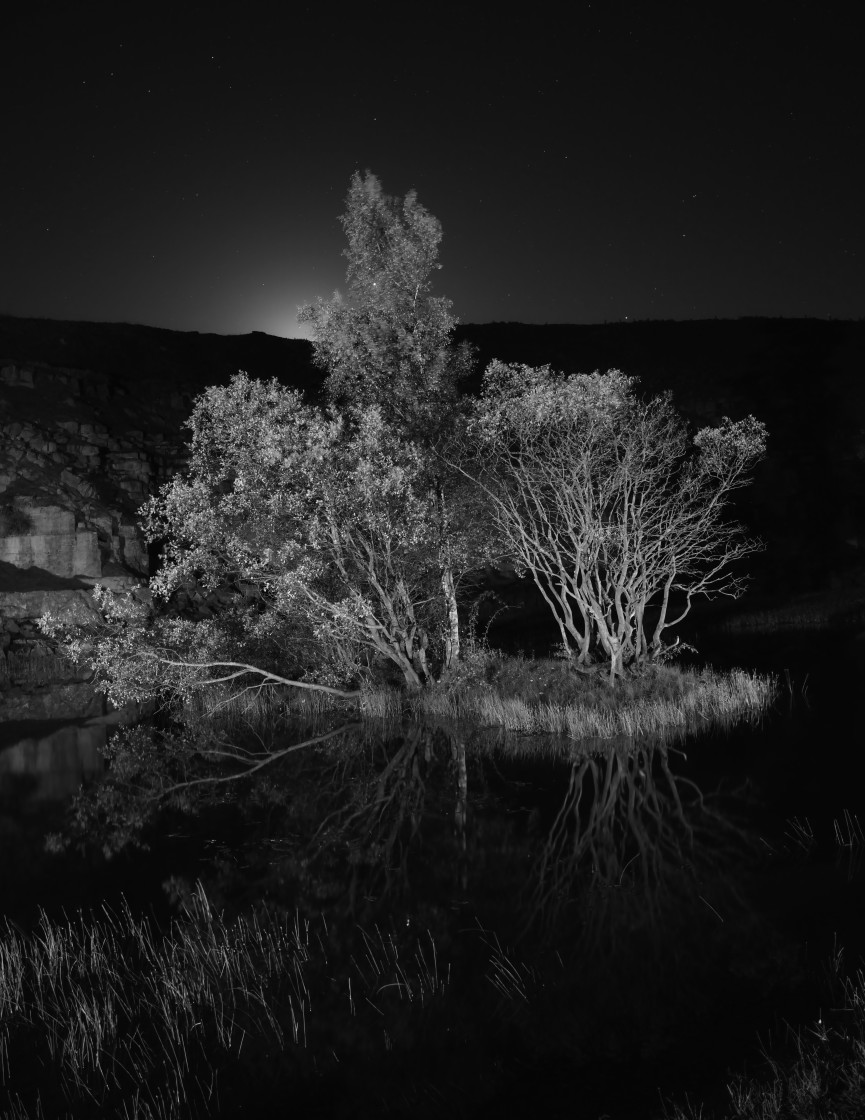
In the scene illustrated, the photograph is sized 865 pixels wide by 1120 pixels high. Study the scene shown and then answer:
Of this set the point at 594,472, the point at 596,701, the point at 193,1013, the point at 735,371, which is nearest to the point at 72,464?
the point at 594,472

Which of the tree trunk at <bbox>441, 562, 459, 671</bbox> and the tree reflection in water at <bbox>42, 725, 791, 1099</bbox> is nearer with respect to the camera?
the tree reflection in water at <bbox>42, 725, 791, 1099</bbox>

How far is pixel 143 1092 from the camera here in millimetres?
6957

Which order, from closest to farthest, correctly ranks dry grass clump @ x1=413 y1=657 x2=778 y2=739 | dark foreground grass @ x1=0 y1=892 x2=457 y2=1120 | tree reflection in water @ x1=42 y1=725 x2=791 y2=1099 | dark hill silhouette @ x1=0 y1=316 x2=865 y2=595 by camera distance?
dark foreground grass @ x1=0 y1=892 x2=457 y2=1120, tree reflection in water @ x1=42 y1=725 x2=791 y2=1099, dry grass clump @ x1=413 y1=657 x2=778 y2=739, dark hill silhouette @ x1=0 y1=316 x2=865 y2=595

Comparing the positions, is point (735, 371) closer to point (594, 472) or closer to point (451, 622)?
point (594, 472)

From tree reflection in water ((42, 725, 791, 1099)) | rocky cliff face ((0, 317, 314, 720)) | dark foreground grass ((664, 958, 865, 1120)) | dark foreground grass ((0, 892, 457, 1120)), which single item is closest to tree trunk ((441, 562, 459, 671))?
tree reflection in water ((42, 725, 791, 1099))

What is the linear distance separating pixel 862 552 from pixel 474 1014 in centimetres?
5164

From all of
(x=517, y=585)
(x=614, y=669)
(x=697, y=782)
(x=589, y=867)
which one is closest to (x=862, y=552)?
(x=517, y=585)

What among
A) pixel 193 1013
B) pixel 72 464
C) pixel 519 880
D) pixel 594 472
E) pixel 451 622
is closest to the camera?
pixel 193 1013

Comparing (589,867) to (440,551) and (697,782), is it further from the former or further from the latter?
(440,551)

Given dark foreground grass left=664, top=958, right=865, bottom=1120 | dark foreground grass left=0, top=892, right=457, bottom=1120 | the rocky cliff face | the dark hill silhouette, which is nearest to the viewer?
dark foreground grass left=664, top=958, right=865, bottom=1120

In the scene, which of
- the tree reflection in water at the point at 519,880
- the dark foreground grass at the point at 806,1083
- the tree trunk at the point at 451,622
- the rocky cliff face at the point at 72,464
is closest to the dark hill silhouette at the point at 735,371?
the rocky cliff face at the point at 72,464

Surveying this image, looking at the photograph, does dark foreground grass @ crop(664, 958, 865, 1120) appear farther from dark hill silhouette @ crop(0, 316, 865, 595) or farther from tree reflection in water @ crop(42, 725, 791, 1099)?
dark hill silhouette @ crop(0, 316, 865, 595)

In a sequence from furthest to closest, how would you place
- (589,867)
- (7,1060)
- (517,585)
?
1. (517,585)
2. (589,867)
3. (7,1060)

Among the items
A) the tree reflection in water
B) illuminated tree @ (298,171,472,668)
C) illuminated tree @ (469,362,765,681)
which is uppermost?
illuminated tree @ (298,171,472,668)
